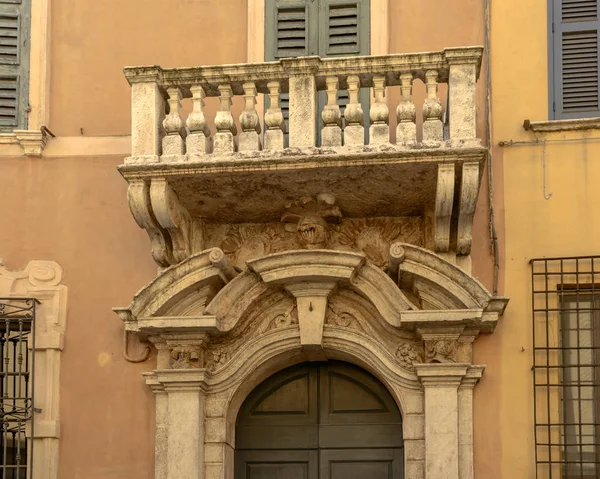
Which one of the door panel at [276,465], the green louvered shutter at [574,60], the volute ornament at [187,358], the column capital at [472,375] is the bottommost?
the door panel at [276,465]

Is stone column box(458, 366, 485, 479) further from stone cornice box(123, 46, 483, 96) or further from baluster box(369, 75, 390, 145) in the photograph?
stone cornice box(123, 46, 483, 96)

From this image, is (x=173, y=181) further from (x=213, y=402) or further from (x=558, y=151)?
(x=558, y=151)

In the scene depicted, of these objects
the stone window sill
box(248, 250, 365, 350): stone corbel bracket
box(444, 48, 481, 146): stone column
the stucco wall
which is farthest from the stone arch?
the stone window sill

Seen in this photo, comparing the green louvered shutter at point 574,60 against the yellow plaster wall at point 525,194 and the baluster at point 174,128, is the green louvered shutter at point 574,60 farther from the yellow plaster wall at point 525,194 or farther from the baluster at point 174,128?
the baluster at point 174,128

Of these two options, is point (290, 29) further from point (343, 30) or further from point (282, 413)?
point (282, 413)

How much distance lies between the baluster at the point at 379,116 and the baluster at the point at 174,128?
136 cm

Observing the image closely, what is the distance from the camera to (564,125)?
30.5 ft

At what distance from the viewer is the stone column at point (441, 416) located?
878 cm

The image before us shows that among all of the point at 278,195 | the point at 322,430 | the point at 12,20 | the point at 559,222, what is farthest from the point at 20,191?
the point at 559,222

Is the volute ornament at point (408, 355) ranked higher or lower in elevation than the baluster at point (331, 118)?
lower

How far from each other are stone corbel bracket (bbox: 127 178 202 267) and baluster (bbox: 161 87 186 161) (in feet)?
0.78

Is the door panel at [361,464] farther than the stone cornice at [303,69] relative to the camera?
Yes

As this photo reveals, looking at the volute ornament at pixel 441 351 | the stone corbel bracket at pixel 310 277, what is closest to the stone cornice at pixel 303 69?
the stone corbel bracket at pixel 310 277

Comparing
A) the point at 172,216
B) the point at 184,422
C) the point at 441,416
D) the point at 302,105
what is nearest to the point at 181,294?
the point at 172,216
